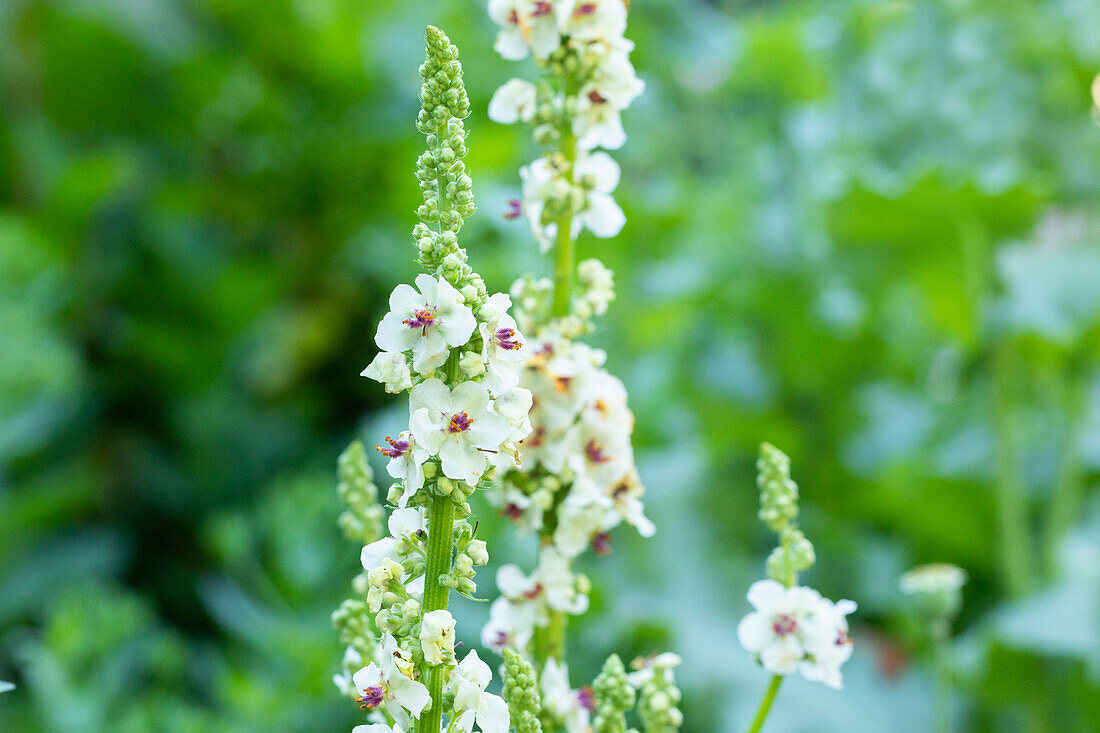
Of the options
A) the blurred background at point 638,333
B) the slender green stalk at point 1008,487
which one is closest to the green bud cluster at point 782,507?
the blurred background at point 638,333

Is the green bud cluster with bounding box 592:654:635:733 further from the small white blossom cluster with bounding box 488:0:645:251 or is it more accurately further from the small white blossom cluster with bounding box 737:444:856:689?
the small white blossom cluster with bounding box 488:0:645:251

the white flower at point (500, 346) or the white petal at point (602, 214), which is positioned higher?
the white petal at point (602, 214)

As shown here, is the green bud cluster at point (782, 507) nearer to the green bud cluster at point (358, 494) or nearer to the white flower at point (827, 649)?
the white flower at point (827, 649)

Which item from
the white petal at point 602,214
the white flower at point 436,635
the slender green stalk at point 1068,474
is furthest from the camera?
the slender green stalk at point 1068,474

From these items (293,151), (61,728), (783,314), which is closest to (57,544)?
(61,728)

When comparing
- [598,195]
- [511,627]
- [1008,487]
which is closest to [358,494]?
[511,627]

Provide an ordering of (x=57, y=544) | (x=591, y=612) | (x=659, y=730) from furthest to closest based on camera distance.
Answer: (x=57, y=544), (x=591, y=612), (x=659, y=730)

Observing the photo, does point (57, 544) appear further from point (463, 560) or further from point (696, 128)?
point (463, 560)

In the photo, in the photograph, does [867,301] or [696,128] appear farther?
[696,128]
